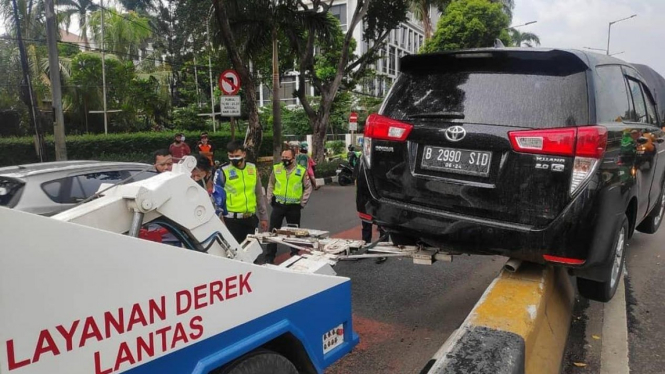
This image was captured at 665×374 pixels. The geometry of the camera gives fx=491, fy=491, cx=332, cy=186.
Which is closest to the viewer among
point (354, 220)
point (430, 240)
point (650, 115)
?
point (430, 240)

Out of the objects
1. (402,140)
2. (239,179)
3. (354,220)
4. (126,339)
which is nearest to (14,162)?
(354,220)

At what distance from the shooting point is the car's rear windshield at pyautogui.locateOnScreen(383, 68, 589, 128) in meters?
3.03

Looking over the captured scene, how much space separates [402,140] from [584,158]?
1166 mm

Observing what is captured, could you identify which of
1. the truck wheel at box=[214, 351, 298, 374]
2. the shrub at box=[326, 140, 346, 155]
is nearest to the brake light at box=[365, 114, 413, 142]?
the truck wheel at box=[214, 351, 298, 374]

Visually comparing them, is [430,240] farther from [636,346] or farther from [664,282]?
[664,282]

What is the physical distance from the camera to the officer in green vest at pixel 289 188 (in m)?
5.91

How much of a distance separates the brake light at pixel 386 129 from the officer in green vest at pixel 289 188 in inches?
90.2

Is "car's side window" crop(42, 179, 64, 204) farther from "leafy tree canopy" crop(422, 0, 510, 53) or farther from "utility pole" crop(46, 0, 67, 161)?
"leafy tree canopy" crop(422, 0, 510, 53)

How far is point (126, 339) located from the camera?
1.53 meters

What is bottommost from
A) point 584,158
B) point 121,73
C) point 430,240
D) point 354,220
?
point 354,220

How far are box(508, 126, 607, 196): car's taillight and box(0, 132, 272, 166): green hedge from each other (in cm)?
1452

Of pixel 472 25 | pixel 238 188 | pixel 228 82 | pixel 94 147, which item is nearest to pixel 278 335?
pixel 238 188

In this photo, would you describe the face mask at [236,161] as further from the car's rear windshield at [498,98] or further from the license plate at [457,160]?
the license plate at [457,160]

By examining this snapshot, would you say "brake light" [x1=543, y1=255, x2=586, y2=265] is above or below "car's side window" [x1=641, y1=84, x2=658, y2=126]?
below
